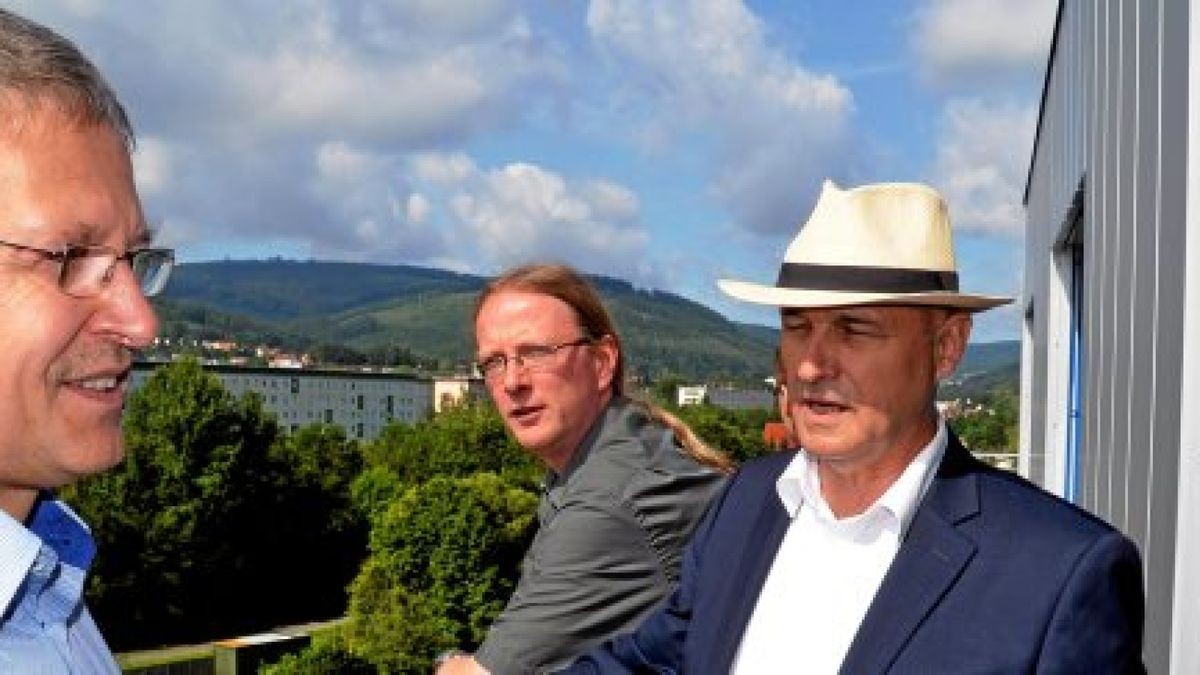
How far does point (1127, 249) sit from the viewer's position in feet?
19.4

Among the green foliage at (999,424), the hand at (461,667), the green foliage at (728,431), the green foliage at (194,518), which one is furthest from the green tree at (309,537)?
the hand at (461,667)

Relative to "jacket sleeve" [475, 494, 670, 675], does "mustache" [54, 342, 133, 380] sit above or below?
above

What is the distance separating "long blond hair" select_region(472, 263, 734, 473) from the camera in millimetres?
3055

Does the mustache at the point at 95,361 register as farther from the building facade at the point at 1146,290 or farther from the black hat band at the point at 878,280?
the building facade at the point at 1146,290

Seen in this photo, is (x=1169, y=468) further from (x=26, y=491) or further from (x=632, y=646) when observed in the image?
(x=26, y=491)

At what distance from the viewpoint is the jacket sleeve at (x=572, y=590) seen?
8.58ft

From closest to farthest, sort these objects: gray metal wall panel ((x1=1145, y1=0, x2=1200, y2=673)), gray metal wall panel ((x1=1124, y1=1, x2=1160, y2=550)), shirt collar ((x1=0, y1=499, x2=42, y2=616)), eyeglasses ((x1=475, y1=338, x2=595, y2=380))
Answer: shirt collar ((x1=0, y1=499, x2=42, y2=616)), eyeglasses ((x1=475, y1=338, x2=595, y2=380)), gray metal wall panel ((x1=1145, y1=0, x2=1200, y2=673)), gray metal wall panel ((x1=1124, y1=1, x2=1160, y2=550))

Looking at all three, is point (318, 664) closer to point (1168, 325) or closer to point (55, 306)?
point (1168, 325)

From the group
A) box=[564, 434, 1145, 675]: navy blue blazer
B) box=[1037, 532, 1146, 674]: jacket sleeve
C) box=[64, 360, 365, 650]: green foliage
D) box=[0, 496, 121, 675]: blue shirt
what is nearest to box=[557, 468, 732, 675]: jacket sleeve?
box=[564, 434, 1145, 675]: navy blue blazer

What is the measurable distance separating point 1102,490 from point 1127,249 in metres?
1.52

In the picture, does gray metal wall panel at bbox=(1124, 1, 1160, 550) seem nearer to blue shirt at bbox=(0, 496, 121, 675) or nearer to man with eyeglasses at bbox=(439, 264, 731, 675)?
man with eyeglasses at bbox=(439, 264, 731, 675)

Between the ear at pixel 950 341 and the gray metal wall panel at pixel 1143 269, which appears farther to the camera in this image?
the gray metal wall panel at pixel 1143 269

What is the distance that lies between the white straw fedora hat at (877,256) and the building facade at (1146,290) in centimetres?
162

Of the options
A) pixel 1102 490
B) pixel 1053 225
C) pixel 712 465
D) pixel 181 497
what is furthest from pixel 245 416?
pixel 712 465
